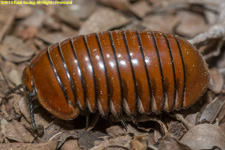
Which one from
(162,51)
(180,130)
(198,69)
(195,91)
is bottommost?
(180,130)

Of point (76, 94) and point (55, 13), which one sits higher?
point (55, 13)

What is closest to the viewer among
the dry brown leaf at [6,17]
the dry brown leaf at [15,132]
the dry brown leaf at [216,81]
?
the dry brown leaf at [15,132]

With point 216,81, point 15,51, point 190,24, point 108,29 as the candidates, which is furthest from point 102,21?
point 216,81

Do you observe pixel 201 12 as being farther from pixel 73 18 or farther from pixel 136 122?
pixel 136 122

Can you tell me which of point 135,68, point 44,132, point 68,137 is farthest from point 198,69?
point 44,132

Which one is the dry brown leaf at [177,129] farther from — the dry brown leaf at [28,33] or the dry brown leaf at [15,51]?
the dry brown leaf at [28,33]

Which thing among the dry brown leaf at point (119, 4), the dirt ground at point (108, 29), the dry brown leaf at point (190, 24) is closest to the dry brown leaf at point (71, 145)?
the dirt ground at point (108, 29)

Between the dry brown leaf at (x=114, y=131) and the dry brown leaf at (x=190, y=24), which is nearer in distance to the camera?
the dry brown leaf at (x=114, y=131)
